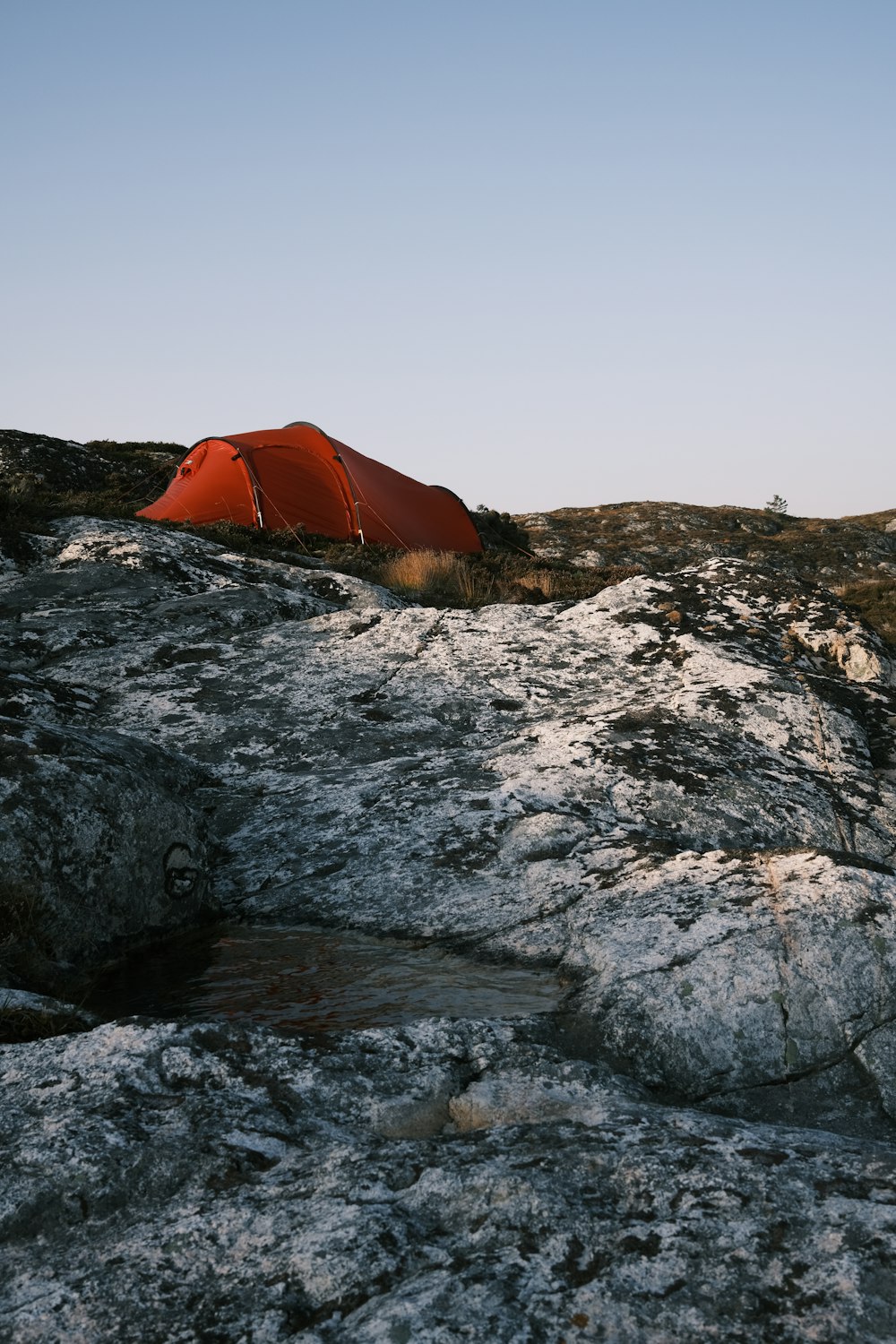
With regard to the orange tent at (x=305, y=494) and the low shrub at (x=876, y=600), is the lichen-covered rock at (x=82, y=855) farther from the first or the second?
the low shrub at (x=876, y=600)

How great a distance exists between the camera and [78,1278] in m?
2.29

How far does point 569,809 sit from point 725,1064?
2.25m

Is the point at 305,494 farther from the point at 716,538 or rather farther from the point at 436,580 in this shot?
the point at 716,538

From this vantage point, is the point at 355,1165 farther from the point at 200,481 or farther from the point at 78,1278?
the point at 200,481

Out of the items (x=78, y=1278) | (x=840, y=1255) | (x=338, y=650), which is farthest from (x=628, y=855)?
(x=338, y=650)

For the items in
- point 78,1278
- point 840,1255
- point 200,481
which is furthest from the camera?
point 200,481

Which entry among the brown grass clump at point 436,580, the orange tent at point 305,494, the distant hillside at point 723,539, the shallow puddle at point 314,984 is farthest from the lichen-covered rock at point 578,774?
the distant hillside at point 723,539

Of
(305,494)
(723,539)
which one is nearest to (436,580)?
(305,494)

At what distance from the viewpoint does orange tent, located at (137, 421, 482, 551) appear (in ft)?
75.4

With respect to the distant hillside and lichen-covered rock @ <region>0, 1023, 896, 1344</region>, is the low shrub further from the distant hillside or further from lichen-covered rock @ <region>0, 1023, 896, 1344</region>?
lichen-covered rock @ <region>0, 1023, 896, 1344</region>

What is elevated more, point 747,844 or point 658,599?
point 658,599

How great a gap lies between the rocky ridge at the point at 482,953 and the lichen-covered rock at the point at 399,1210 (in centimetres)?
1

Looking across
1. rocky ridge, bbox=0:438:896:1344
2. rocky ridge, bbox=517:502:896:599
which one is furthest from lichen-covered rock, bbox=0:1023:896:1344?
rocky ridge, bbox=517:502:896:599

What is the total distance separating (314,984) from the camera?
4.54 meters
